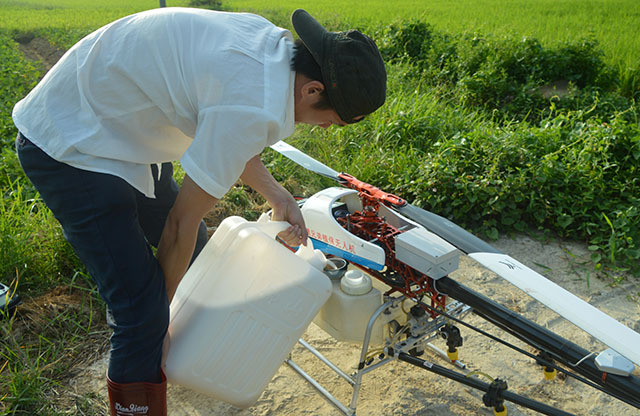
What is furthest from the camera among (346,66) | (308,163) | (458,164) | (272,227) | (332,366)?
(458,164)

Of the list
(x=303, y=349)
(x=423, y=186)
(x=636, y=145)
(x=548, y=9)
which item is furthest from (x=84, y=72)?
(x=548, y=9)

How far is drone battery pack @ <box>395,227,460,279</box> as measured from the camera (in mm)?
1812

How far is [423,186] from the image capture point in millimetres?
3787

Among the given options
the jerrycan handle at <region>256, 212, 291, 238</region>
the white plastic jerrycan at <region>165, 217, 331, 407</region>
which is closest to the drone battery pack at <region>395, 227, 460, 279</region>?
the white plastic jerrycan at <region>165, 217, 331, 407</region>

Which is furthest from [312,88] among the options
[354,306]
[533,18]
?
[533,18]

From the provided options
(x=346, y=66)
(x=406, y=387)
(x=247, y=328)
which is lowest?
(x=406, y=387)

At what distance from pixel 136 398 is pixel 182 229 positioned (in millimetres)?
623

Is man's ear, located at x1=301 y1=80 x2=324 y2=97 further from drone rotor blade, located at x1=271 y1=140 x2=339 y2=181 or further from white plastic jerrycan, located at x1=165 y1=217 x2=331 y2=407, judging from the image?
drone rotor blade, located at x1=271 y1=140 x2=339 y2=181

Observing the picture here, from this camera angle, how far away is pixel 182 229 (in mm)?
1447

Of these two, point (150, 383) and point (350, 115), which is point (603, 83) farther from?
point (150, 383)

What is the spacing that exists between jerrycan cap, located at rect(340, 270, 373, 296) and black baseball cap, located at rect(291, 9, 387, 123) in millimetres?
794

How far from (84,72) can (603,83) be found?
6.37 metres

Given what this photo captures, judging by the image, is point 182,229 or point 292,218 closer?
point 182,229

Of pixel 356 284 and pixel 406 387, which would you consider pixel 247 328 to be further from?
pixel 406 387
